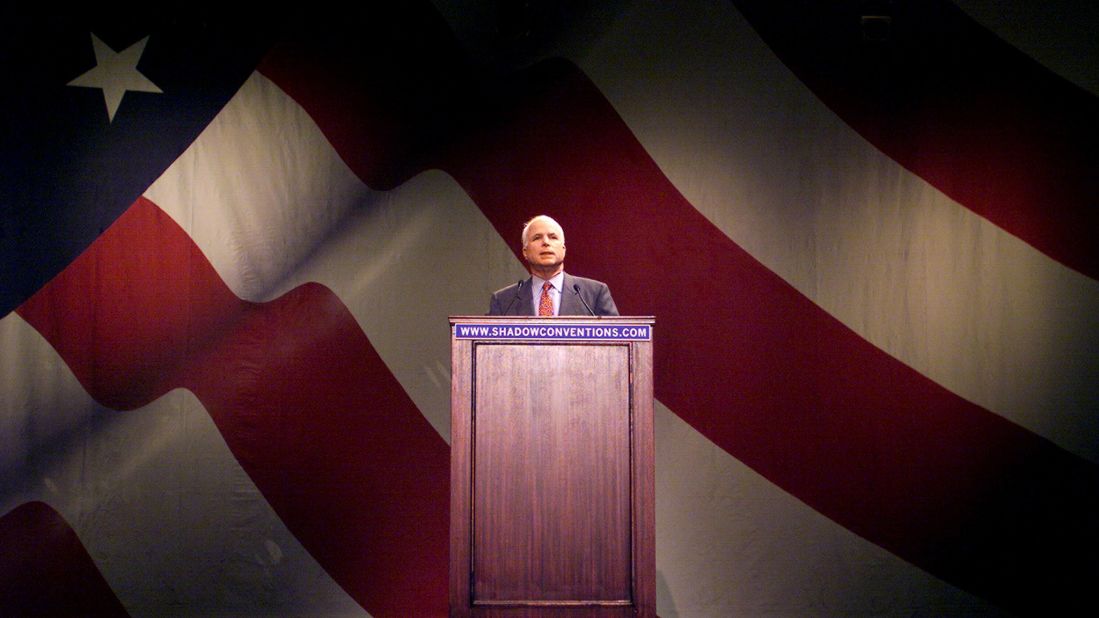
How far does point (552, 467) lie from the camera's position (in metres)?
2.35

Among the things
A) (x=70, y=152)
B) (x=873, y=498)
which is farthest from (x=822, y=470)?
(x=70, y=152)

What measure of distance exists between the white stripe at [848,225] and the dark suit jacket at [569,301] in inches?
39.3

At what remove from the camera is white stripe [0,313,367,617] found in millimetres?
3609

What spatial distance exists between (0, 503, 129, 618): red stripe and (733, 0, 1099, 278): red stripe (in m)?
3.86

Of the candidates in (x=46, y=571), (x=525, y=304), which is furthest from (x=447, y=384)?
(x=46, y=571)

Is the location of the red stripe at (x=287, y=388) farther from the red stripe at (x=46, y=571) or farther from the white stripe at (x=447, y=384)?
the red stripe at (x=46, y=571)

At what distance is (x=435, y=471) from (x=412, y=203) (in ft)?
3.97

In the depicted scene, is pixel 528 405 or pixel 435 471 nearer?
pixel 528 405

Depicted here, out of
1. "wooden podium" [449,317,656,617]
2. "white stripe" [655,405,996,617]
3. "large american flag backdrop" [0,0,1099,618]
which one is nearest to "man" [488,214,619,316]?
"wooden podium" [449,317,656,617]

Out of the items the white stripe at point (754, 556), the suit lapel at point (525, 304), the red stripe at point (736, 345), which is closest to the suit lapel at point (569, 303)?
the suit lapel at point (525, 304)

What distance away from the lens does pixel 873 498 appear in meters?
3.61

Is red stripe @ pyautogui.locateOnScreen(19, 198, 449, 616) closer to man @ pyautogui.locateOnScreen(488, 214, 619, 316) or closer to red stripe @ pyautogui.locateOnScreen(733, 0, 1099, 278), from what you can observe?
man @ pyautogui.locateOnScreen(488, 214, 619, 316)

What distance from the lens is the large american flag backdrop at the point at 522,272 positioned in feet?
11.8

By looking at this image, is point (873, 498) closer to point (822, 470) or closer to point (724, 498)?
point (822, 470)
